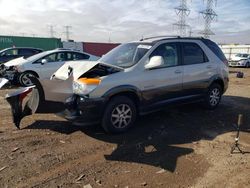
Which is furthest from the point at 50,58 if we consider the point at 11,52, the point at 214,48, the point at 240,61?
the point at 240,61

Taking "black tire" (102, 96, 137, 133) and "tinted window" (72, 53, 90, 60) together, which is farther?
"tinted window" (72, 53, 90, 60)

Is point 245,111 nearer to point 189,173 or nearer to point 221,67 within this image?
point 221,67

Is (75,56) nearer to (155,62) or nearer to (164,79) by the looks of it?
(164,79)

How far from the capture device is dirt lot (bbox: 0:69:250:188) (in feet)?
12.8

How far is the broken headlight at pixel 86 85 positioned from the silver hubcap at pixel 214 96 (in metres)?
3.57

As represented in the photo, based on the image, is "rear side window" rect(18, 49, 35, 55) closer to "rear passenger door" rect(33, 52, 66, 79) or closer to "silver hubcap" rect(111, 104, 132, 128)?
"rear passenger door" rect(33, 52, 66, 79)

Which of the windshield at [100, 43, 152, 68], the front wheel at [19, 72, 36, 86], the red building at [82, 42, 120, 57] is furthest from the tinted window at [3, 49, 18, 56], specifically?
the red building at [82, 42, 120, 57]

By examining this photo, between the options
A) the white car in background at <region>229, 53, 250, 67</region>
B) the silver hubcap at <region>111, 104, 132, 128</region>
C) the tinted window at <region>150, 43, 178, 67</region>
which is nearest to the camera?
the silver hubcap at <region>111, 104, 132, 128</region>

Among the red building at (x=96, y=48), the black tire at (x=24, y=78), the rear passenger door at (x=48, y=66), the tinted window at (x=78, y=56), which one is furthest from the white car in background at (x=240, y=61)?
the black tire at (x=24, y=78)

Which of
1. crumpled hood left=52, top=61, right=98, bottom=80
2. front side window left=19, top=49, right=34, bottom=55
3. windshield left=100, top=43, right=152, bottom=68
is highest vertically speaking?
front side window left=19, top=49, right=34, bottom=55

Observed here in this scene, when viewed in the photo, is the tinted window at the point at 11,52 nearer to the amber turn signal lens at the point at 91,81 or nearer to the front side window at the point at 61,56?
the front side window at the point at 61,56

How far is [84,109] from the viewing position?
16.8 feet

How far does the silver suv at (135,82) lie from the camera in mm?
5207

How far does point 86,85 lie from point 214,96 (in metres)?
3.93
